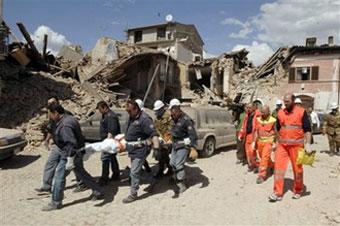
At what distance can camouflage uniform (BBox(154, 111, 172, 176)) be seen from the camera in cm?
761

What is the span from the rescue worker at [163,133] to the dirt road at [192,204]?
311 millimetres

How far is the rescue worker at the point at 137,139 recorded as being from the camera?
20.4 feet

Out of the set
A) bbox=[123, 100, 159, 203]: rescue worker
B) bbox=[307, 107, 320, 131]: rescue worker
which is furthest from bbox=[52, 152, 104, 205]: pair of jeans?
bbox=[307, 107, 320, 131]: rescue worker

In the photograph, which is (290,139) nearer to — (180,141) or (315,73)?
(180,141)

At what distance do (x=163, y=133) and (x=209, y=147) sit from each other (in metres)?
3.10

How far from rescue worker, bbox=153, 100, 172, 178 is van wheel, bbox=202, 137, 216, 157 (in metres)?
2.70

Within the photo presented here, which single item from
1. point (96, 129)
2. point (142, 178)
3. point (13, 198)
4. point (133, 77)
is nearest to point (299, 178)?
point (142, 178)

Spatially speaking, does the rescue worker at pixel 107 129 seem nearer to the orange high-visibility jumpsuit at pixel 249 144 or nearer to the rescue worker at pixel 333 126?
the orange high-visibility jumpsuit at pixel 249 144

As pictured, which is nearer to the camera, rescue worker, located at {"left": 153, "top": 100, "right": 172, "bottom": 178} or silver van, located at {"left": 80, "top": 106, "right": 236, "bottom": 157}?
rescue worker, located at {"left": 153, "top": 100, "right": 172, "bottom": 178}

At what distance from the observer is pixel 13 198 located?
652 cm

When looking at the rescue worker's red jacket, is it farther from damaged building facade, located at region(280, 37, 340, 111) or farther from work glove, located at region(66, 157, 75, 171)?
damaged building facade, located at region(280, 37, 340, 111)

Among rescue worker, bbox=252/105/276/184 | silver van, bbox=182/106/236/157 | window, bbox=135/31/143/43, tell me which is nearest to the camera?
rescue worker, bbox=252/105/276/184

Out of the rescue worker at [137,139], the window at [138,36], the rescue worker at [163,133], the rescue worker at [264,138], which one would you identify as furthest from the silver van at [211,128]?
the window at [138,36]

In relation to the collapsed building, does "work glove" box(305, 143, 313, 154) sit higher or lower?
lower
